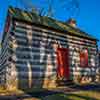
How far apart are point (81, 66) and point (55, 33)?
3.64 meters

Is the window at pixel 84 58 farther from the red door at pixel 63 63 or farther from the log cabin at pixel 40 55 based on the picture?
the red door at pixel 63 63

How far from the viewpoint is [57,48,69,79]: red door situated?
47.6 feet

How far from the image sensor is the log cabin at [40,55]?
1221 cm

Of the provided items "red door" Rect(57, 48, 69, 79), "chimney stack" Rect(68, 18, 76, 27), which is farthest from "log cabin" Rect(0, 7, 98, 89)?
"chimney stack" Rect(68, 18, 76, 27)

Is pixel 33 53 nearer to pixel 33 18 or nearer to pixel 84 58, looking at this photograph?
pixel 33 18

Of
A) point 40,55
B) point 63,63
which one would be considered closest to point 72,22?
point 63,63

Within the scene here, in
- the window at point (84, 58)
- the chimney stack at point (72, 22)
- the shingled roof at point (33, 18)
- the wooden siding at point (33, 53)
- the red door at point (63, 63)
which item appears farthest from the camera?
the chimney stack at point (72, 22)

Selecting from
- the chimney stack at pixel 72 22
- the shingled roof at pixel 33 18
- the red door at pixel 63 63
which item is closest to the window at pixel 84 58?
the shingled roof at pixel 33 18

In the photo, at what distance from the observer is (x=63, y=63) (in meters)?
14.8

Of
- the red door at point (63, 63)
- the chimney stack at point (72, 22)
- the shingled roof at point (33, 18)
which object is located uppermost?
the chimney stack at point (72, 22)

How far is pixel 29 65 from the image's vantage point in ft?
41.6

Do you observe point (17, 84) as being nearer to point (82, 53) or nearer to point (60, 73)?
point (60, 73)

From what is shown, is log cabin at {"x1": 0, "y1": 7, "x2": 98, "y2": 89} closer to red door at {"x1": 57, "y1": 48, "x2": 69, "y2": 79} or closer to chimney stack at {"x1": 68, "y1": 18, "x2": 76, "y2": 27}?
red door at {"x1": 57, "y1": 48, "x2": 69, "y2": 79}

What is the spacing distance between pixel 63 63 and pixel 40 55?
2.27m
